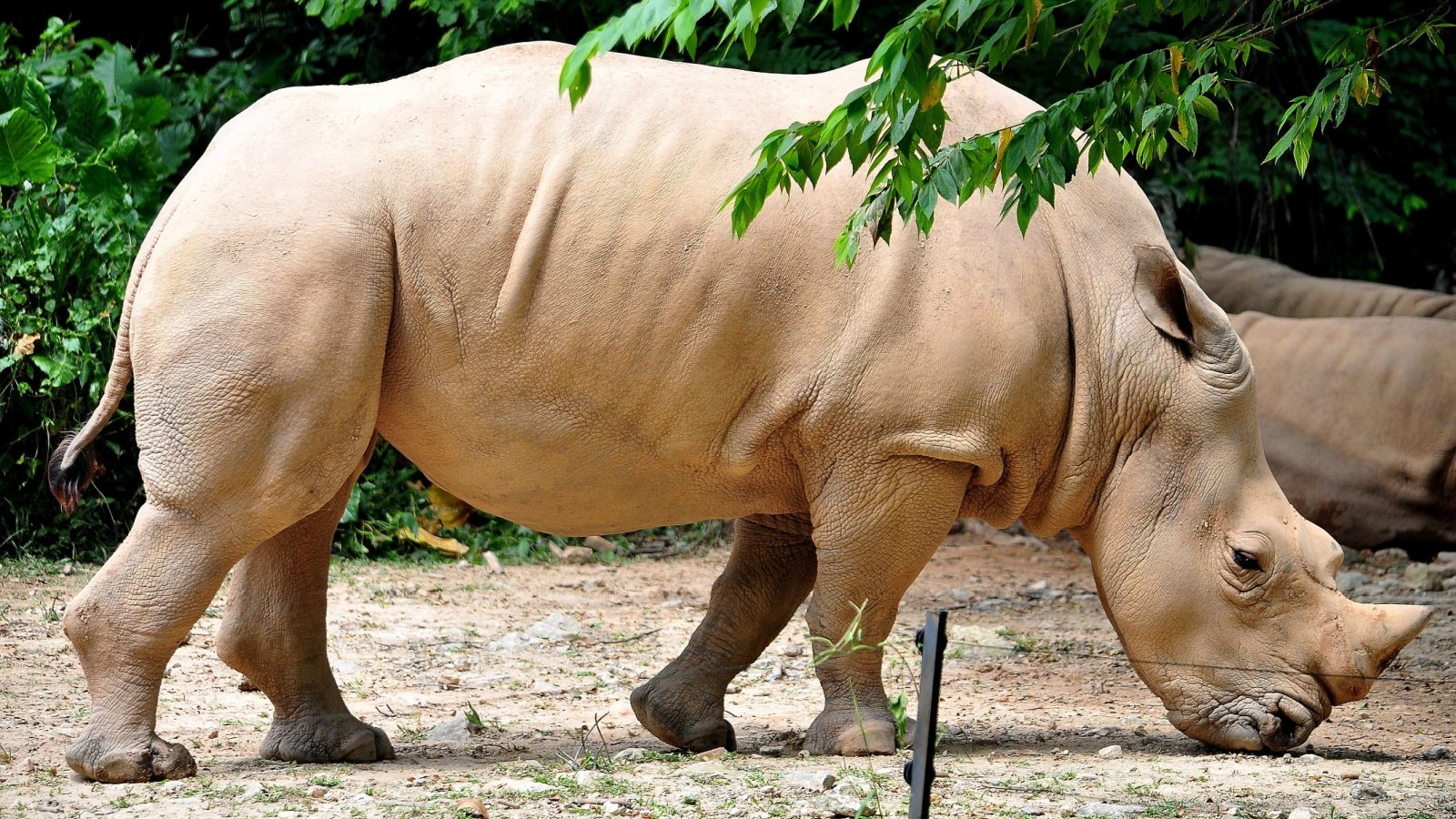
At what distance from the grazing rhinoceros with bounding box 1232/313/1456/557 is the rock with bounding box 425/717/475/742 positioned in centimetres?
582

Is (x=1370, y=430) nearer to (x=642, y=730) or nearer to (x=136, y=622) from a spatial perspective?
(x=642, y=730)

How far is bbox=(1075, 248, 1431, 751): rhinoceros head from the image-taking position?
4.89 m

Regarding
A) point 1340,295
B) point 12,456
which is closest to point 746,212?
point 12,456

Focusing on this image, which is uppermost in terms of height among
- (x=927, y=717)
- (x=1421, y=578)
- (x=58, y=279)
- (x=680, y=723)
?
(x=58, y=279)

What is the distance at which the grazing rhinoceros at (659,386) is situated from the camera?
170 inches

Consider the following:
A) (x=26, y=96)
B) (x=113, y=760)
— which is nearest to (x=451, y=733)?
(x=113, y=760)

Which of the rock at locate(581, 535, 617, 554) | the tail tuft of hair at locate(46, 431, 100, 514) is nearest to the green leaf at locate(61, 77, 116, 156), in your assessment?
the rock at locate(581, 535, 617, 554)

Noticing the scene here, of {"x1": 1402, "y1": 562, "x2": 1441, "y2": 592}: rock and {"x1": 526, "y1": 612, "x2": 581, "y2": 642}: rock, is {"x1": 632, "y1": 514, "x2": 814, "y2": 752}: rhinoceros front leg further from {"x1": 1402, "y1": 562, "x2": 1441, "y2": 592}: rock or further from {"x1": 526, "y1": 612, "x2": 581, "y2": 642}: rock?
{"x1": 1402, "y1": 562, "x2": 1441, "y2": 592}: rock

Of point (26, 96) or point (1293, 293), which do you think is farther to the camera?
point (1293, 293)

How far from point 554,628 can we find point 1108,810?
3.57 m

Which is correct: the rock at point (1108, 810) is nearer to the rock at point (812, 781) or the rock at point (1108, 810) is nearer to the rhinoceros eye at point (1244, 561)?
the rock at point (812, 781)

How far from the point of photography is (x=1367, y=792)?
14.4ft

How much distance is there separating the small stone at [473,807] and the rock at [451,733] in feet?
3.95

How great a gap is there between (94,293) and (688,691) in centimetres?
466
